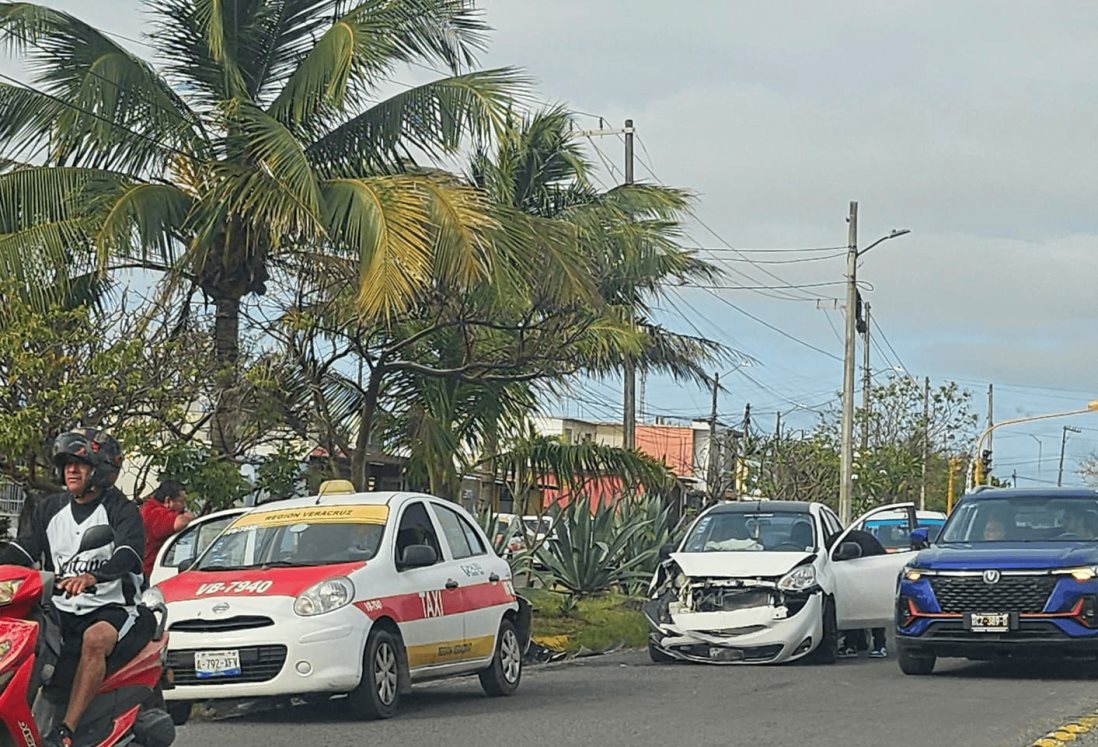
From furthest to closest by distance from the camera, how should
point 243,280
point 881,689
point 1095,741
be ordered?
point 243,280 < point 881,689 < point 1095,741

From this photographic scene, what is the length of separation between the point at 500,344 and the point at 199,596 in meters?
11.2

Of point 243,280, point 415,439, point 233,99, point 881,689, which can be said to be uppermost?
point 233,99

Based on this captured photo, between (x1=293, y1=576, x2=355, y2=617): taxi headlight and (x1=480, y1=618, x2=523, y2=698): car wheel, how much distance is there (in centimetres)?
206

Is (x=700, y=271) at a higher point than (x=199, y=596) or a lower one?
higher

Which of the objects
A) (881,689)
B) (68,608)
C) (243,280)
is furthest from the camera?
(243,280)

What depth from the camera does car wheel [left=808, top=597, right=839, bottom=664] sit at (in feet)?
55.7

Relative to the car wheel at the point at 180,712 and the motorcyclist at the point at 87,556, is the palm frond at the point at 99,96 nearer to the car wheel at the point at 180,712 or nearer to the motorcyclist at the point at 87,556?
the car wheel at the point at 180,712

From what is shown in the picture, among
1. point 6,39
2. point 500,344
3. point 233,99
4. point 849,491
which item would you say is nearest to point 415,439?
point 500,344

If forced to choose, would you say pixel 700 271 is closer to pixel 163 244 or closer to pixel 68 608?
pixel 163 244

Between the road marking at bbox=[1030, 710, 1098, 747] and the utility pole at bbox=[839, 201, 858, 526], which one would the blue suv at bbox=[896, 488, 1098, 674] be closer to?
the road marking at bbox=[1030, 710, 1098, 747]

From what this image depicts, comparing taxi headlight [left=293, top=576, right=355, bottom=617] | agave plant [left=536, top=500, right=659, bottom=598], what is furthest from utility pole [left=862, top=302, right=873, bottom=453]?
taxi headlight [left=293, top=576, right=355, bottom=617]

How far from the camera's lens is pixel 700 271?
2677cm

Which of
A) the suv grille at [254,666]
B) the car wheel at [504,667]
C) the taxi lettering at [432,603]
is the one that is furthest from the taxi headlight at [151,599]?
the car wheel at [504,667]

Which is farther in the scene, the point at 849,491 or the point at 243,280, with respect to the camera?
the point at 849,491
